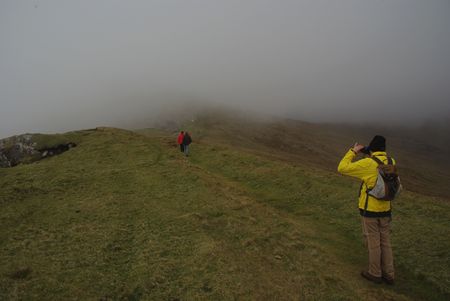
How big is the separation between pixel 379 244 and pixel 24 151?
47.8 metres

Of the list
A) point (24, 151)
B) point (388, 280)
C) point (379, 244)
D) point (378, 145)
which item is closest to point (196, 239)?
point (379, 244)

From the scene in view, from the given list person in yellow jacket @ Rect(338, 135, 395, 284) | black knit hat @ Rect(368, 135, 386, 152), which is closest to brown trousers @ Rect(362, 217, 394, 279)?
person in yellow jacket @ Rect(338, 135, 395, 284)

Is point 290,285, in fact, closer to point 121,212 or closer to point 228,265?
point 228,265

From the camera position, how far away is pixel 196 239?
16781mm

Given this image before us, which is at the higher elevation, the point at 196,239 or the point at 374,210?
the point at 374,210

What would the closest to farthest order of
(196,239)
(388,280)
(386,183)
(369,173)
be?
(386,183)
(369,173)
(388,280)
(196,239)

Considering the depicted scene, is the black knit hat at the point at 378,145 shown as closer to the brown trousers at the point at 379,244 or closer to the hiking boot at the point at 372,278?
the brown trousers at the point at 379,244

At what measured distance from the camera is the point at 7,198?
24562 millimetres

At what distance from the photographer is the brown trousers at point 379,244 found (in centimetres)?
1322

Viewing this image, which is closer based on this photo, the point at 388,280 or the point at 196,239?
the point at 388,280

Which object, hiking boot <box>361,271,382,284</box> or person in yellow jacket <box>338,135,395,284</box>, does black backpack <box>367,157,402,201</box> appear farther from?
hiking boot <box>361,271,382,284</box>

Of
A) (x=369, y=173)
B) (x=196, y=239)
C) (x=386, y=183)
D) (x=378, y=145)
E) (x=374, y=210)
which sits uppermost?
(x=378, y=145)

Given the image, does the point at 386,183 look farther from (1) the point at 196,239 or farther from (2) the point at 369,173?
(1) the point at 196,239

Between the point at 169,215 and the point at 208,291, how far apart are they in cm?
874
